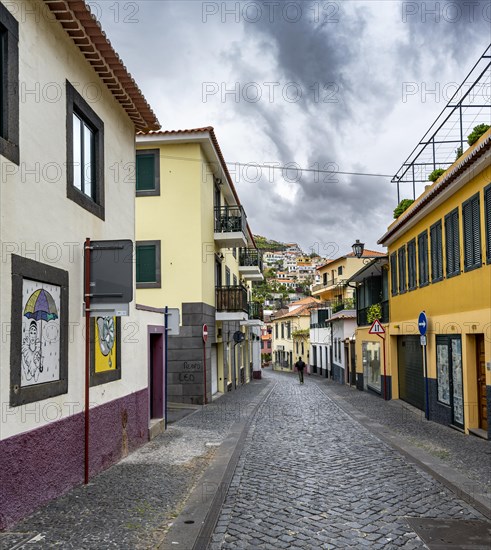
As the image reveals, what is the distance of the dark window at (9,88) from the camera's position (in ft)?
20.5

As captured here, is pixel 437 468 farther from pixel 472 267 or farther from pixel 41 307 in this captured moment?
pixel 41 307

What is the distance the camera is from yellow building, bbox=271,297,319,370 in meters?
59.6

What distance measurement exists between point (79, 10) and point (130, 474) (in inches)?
241

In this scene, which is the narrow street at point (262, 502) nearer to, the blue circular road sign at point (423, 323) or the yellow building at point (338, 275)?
the blue circular road sign at point (423, 323)

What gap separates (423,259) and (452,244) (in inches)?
117

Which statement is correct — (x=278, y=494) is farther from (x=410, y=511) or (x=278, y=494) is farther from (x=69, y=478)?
(x=69, y=478)

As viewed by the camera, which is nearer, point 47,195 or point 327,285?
point 47,195

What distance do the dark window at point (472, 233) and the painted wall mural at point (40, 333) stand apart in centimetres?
832

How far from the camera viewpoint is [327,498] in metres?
7.57

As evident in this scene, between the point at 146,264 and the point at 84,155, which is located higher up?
the point at 84,155

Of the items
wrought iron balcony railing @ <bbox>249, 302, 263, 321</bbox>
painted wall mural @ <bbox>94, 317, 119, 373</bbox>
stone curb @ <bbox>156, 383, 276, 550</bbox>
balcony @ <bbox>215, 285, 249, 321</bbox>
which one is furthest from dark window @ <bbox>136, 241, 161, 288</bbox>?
painted wall mural @ <bbox>94, 317, 119, 373</bbox>

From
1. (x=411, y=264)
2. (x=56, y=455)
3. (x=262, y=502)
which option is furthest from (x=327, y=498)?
(x=411, y=264)

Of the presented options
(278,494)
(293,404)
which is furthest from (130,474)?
(293,404)

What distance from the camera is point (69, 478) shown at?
298 inches
